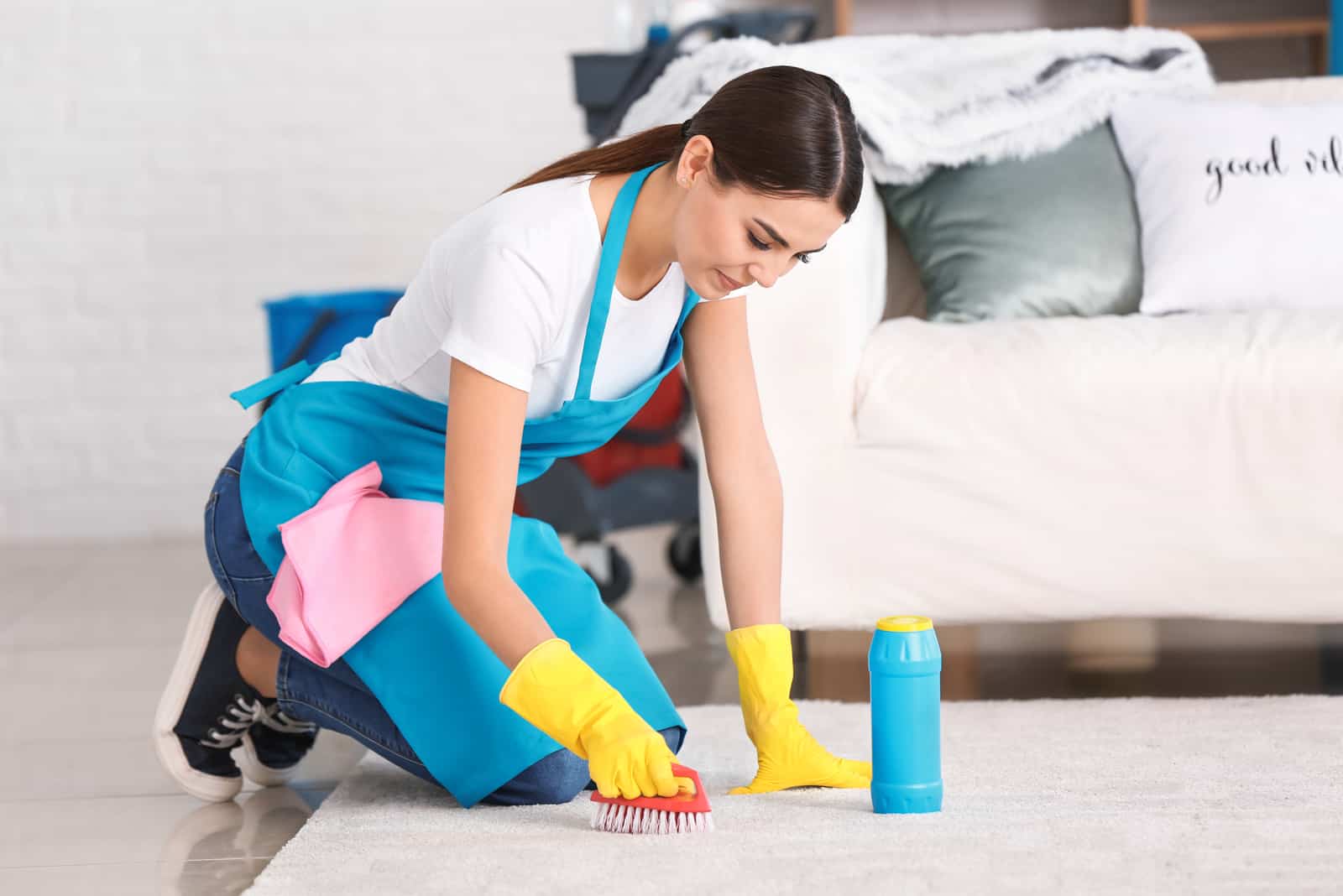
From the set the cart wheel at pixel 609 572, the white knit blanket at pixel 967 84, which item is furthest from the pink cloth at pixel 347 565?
the cart wheel at pixel 609 572

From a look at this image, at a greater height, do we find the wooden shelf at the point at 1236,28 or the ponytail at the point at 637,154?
the ponytail at the point at 637,154

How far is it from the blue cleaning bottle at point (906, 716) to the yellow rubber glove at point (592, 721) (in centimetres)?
17

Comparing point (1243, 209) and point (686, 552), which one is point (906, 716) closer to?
point (1243, 209)

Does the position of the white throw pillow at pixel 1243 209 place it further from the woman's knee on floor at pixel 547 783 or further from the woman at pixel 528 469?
the woman's knee on floor at pixel 547 783

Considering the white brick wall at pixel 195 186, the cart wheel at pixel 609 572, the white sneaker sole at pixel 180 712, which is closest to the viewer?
the white sneaker sole at pixel 180 712

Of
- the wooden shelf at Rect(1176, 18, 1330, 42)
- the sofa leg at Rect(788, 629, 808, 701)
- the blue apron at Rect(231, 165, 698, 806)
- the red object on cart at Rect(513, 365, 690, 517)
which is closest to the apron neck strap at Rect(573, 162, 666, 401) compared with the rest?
the blue apron at Rect(231, 165, 698, 806)

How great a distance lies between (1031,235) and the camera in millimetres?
1946

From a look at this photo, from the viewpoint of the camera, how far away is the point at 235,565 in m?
1.36

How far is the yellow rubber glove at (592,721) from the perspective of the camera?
1131mm

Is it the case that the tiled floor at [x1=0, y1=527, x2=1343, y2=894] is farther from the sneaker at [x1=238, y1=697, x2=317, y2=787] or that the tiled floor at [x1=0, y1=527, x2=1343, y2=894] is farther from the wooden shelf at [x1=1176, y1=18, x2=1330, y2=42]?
the wooden shelf at [x1=1176, y1=18, x2=1330, y2=42]

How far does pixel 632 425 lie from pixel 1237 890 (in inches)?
60.8

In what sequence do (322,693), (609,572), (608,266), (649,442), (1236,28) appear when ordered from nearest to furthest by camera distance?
1. (608,266)
2. (322,693)
3. (609,572)
4. (649,442)
5. (1236,28)

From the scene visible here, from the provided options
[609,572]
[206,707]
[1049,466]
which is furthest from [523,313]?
[609,572]

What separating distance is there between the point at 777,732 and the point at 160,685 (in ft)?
3.36
